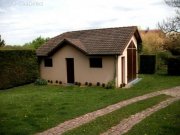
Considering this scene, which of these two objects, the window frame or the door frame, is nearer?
the window frame

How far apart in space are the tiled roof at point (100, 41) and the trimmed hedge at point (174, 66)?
14.3 feet

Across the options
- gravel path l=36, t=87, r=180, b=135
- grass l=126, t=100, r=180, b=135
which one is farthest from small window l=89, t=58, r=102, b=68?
grass l=126, t=100, r=180, b=135

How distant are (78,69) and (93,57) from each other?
201 cm

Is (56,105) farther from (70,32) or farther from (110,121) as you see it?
(70,32)

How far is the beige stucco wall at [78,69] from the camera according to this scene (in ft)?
73.9

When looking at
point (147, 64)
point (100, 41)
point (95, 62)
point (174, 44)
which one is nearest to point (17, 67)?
point (95, 62)

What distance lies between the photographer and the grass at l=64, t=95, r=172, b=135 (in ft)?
32.8

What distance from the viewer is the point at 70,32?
29688 millimetres

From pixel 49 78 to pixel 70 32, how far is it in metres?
6.00

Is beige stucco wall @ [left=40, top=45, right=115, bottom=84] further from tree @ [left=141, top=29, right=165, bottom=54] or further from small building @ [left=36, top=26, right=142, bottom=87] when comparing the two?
tree @ [left=141, top=29, right=165, bottom=54]

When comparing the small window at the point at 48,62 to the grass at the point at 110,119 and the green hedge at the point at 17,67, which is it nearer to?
the green hedge at the point at 17,67

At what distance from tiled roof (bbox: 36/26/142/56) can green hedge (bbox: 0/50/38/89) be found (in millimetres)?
1727

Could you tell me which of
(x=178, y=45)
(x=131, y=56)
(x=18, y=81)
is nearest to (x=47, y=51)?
(x=18, y=81)

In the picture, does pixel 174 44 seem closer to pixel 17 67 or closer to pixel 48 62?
pixel 48 62
